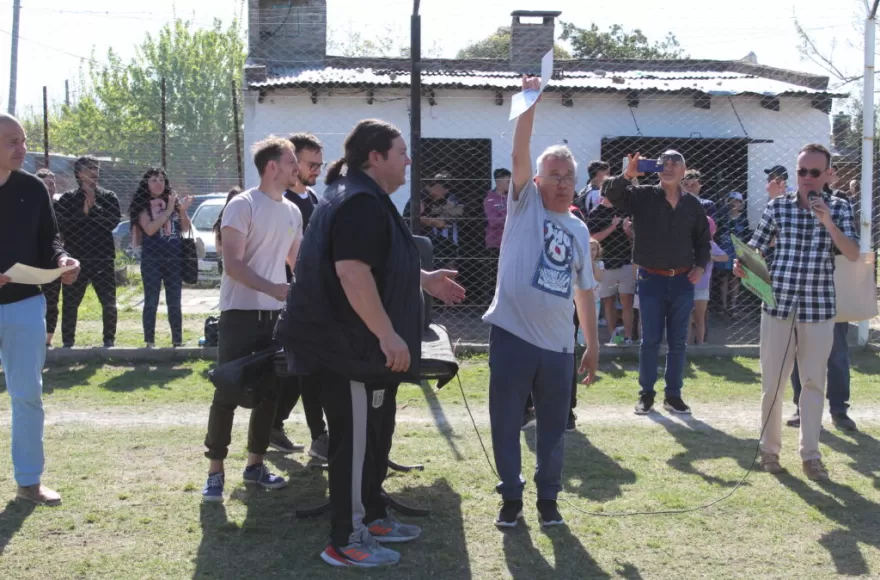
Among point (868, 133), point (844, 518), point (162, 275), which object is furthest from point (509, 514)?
point (868, 133)

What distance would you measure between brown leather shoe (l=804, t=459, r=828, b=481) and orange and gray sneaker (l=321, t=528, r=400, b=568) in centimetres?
258

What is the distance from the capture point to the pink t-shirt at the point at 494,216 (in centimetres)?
1052

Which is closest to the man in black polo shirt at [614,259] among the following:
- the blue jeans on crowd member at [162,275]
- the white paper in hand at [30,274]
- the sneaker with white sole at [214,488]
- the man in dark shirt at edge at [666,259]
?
the man in dark shirt at edge at [666,259]

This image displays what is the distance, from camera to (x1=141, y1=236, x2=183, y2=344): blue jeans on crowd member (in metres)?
9.16

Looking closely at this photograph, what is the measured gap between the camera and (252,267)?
4.98 metres

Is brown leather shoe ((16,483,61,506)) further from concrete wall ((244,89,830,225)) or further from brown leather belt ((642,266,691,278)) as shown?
concrete wall ((244,89,830,225))

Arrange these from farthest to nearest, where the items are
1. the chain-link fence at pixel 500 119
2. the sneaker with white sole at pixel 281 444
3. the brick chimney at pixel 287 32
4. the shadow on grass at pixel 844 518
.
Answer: the brick chimney at pixel 287 32
the chain-link fence at pixel 500 119
the sneaker with white sole at pixel 281 444
the shadow on grass at pixel 844 518

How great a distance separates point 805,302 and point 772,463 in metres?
0.96

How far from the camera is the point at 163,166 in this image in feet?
33.3

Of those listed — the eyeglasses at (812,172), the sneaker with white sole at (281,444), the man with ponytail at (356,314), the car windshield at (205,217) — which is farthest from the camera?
the car windshield at (205,217)

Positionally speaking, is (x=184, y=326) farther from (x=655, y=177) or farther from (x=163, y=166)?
(x=655, y=177)

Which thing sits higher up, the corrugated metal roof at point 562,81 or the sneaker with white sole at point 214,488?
the corrugated metal roof at point 562,81

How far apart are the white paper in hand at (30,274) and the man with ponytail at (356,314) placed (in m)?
1.37

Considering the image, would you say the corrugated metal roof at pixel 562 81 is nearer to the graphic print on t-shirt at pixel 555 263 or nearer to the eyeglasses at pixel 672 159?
the eyeglasses at pixel 672 159
